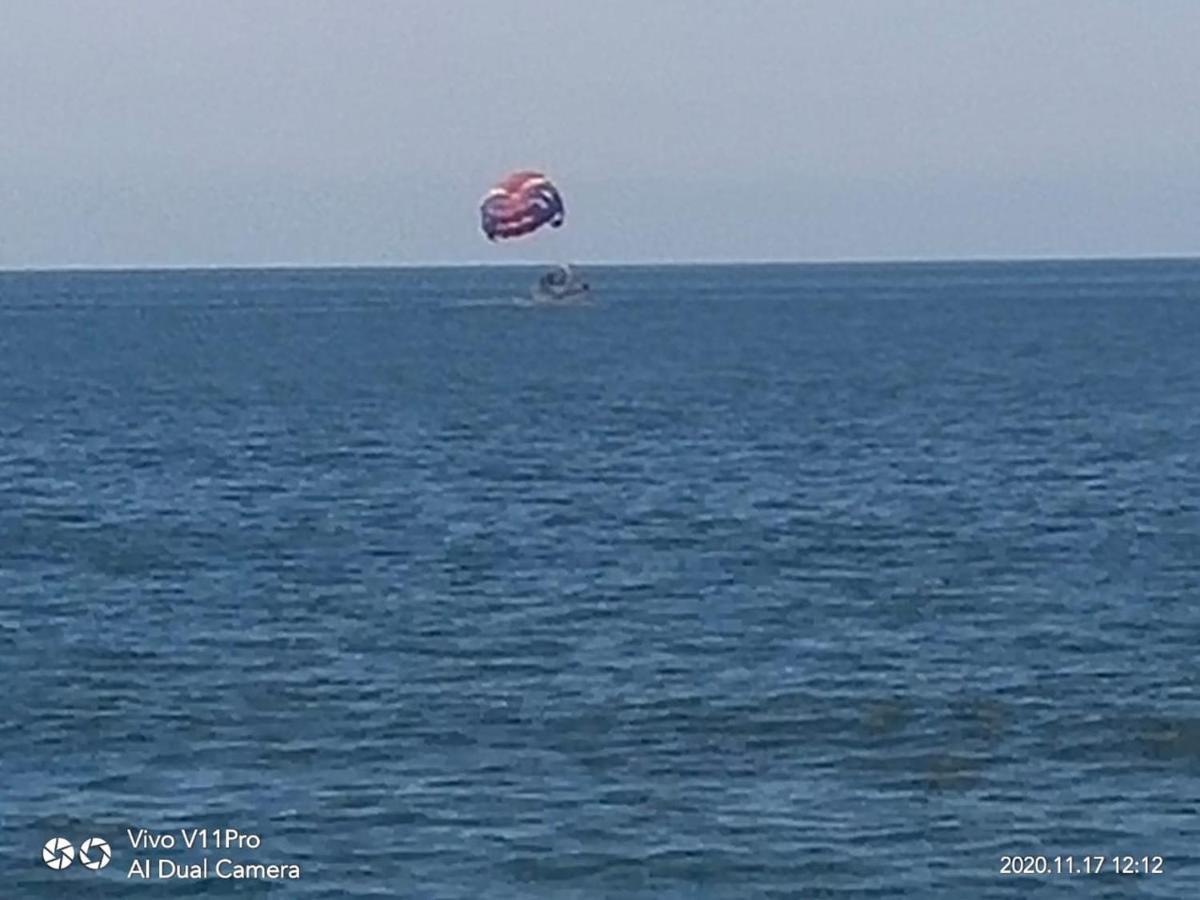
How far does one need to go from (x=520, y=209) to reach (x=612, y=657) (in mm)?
53840

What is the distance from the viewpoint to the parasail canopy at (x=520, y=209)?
9150cm

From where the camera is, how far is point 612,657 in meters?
39.9

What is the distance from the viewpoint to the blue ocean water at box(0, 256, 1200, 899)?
28938 mm

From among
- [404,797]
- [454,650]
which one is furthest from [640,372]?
[404,797]

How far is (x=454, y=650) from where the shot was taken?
133 ft

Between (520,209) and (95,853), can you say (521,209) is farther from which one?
(95,853)

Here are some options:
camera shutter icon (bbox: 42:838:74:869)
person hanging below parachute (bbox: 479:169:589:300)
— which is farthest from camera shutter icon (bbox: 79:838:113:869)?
person hanging below parachute (bbox: 479:169:589:300)

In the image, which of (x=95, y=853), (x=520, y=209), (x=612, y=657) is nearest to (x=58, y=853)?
(x=95, y=853)

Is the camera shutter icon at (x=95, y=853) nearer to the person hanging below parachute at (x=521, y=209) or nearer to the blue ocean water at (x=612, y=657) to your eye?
the blue ocean water at (x=612, y=657)

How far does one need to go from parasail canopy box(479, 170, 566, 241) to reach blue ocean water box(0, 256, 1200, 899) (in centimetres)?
854

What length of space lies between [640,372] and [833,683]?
292 feet

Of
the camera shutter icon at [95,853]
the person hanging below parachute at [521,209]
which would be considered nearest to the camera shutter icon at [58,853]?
the camera shutter icon at [95,853]

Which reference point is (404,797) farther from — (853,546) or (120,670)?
(853,546)

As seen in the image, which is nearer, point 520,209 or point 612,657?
point 612,657
